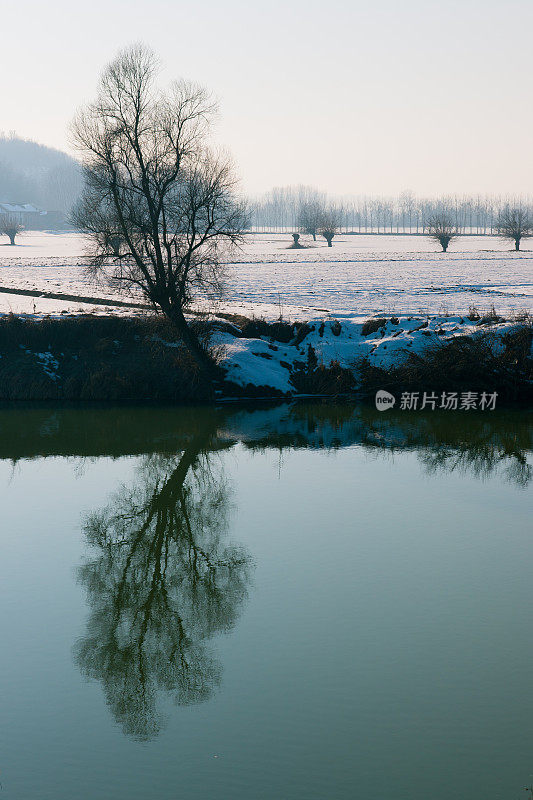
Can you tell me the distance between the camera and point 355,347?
33688 millimetres

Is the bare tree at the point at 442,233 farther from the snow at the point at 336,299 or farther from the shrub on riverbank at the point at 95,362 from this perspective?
the shrub on riverbank at the point at 95,362

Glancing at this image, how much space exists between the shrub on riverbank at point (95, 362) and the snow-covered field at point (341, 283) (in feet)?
10.8

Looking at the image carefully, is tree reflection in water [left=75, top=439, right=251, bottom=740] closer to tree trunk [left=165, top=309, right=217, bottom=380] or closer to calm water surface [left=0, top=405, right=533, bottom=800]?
calm water surface [left=0, top=405, right=533, bottom=800]

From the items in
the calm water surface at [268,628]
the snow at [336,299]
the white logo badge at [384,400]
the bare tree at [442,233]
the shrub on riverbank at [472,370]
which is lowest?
the calm water surface at [268,628]

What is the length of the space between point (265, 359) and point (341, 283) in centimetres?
2257

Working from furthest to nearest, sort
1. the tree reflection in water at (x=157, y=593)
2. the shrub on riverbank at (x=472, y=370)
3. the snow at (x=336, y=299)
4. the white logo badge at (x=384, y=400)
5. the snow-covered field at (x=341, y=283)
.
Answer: the snow-covered field at (x=341, y=283), the snow at (x=336, y=299), the white logo badge at (x=384, y=400), the shrub on riverbank at (x=472, y=370), the tree reflection in water at (x=157, y=593)

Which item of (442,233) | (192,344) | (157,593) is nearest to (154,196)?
(192,344)

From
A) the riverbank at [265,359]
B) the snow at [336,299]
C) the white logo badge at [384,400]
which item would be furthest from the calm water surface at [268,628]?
the snow at [336,299]

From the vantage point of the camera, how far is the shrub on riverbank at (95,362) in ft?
103

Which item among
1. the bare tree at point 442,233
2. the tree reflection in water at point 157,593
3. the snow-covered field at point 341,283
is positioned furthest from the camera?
the bare tree at point 442,233

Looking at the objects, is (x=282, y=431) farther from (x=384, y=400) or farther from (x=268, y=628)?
(x=268, y=628)

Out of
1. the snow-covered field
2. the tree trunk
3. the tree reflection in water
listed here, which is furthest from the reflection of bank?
the snow-covered field

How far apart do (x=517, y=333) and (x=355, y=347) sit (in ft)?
22.1

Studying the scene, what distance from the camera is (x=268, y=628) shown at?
11.6 metres
